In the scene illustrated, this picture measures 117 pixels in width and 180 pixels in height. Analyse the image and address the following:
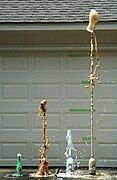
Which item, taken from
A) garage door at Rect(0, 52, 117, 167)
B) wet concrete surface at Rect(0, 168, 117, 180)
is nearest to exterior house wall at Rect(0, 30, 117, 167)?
garage door at Rect(0, 52, 117, 167)

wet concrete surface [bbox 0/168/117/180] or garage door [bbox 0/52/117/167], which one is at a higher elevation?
garage door [bbox 0/52/117/167]

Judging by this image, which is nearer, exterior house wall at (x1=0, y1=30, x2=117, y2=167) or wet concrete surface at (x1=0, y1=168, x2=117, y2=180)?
wet concrete surface at (x1=0, y1=168, x2=117, y2=180)

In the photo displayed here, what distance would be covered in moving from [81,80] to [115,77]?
0.67 metres

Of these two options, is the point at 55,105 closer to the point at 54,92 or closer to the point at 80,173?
the point at 54,92

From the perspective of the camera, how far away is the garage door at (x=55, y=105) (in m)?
9.20

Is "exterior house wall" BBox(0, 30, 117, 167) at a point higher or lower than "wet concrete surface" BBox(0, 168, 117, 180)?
higher

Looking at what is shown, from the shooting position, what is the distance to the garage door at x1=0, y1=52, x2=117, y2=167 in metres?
9.20

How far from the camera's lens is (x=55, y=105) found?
9.27 m

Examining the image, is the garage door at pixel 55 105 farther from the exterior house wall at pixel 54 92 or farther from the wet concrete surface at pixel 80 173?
the wet concrete surface at pixel 80 173

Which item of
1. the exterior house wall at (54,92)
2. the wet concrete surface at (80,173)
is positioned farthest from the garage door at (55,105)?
the wet concrete surface at (80,173)

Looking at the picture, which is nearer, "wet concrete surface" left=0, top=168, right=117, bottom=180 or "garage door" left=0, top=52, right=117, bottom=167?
"wet concrete surface" left=0, top=168, right=117, bottom=180

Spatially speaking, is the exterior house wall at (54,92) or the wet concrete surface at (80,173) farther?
the exterior house wall at (54,92)

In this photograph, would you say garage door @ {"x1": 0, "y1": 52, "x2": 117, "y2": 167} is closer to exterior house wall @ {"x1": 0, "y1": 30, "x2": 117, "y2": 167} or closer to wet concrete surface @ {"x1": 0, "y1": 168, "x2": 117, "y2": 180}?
exterior house wall @ {"x1": 0, "y1": 30, "x2": 117, "y2": 167}

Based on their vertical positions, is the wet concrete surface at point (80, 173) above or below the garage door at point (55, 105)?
below
